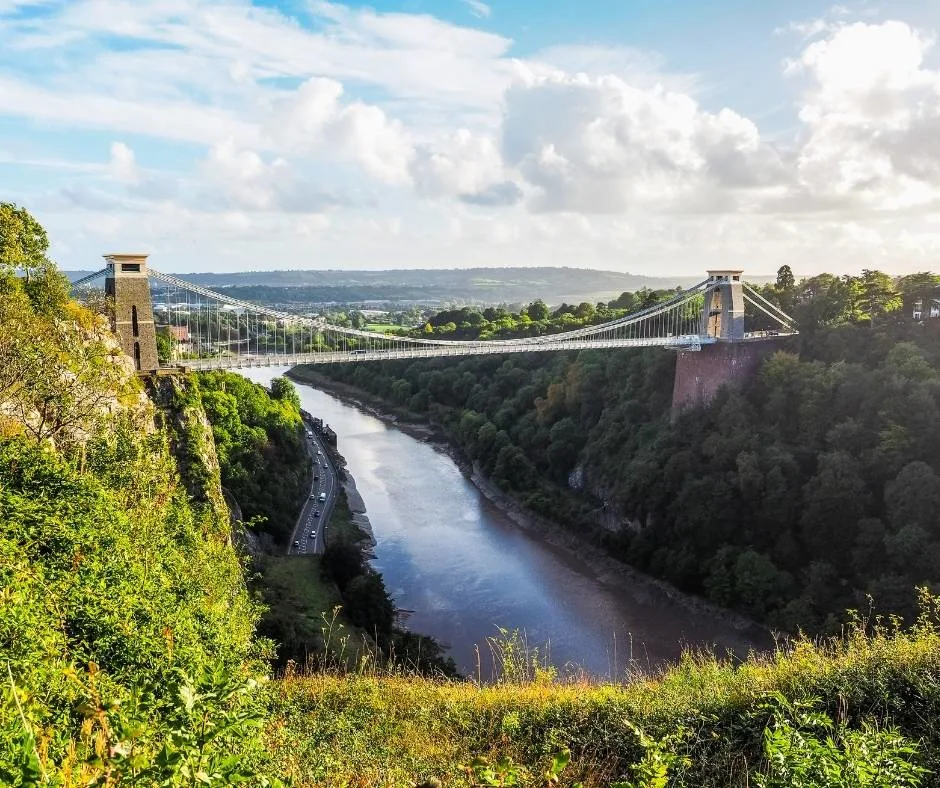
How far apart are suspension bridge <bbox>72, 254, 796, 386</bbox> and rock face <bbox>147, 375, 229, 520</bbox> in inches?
22.0

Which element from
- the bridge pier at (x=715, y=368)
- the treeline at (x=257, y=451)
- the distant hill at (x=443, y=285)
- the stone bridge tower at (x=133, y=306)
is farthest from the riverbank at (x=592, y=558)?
the distant hill at (x=443, y=285)

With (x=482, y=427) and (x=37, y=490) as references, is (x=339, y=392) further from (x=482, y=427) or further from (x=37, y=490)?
(x=37, y=490)

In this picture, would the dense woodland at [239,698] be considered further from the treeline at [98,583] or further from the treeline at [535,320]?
the treeline at [535,320]

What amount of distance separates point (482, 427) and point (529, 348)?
6153mm

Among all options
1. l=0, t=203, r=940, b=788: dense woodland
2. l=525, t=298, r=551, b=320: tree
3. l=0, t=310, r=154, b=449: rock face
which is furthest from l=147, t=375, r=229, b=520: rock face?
l=525, t=298, r=551, b=320: tree

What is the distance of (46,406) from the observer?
7.25 metres

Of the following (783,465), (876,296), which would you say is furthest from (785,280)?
(783,465)

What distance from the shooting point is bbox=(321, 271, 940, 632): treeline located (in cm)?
1309

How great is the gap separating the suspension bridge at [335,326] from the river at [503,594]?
16.7 ft

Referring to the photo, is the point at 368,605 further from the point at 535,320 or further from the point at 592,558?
the point at 535,320

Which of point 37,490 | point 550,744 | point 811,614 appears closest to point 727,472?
point 811,614

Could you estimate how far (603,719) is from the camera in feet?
14.2

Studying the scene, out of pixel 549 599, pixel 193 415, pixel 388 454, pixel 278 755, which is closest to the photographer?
pixel 278 755

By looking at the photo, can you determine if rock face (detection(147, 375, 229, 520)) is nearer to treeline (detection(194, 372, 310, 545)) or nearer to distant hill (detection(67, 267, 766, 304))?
treeline (detection(194, 372, 310, 545))
